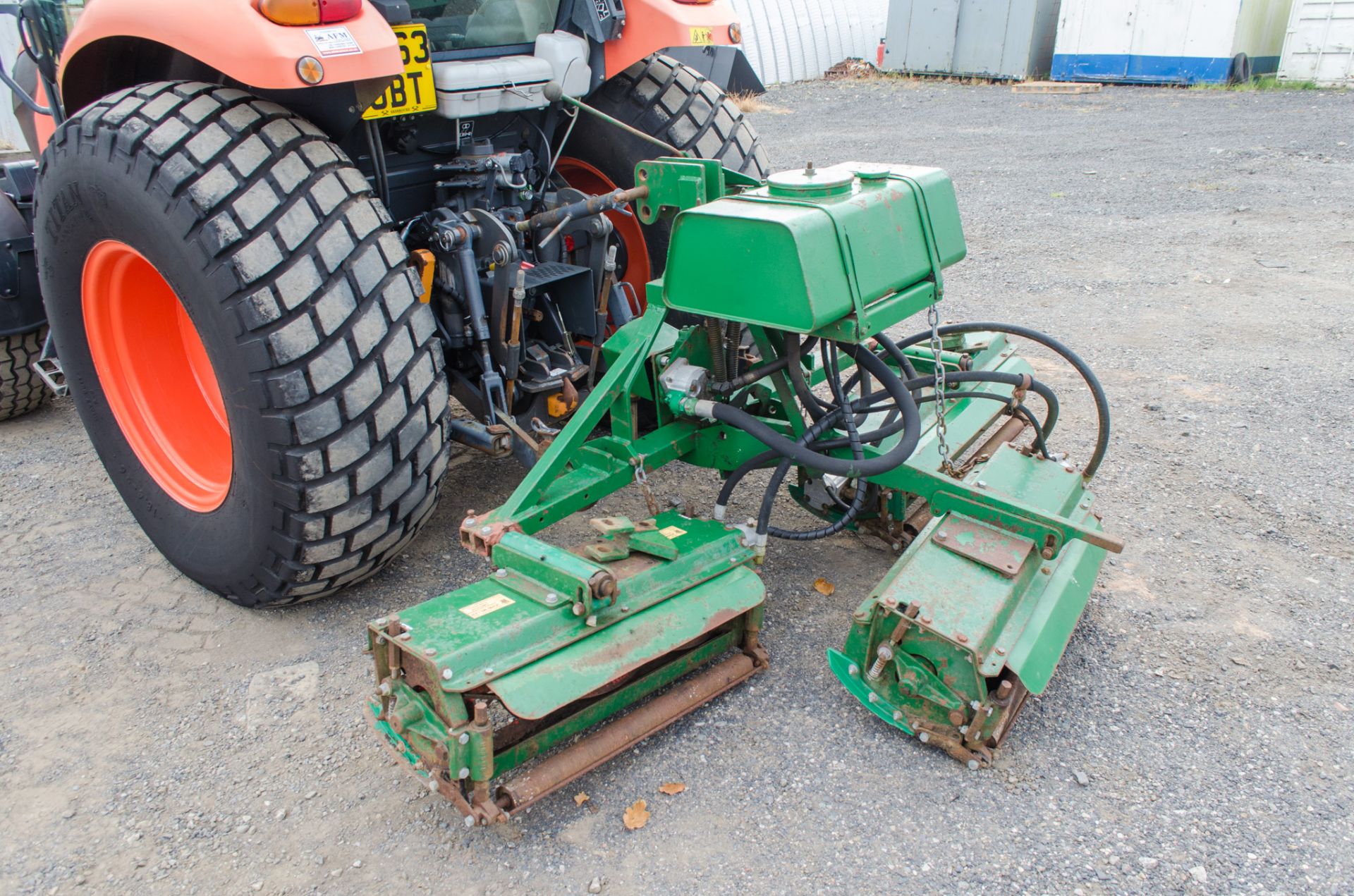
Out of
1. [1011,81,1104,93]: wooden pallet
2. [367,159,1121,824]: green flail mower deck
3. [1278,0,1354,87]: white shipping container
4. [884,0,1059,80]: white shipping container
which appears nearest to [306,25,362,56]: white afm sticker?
[367,159,1121,824]: green flail mower deck

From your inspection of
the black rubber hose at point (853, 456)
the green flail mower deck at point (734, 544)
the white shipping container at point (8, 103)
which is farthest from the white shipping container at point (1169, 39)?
the black rubber hose at point (853, 456)

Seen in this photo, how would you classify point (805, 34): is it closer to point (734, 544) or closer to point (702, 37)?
point (702, 37)

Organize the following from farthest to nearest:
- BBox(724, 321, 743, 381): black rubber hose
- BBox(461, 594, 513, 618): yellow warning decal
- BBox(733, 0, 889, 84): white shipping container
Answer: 1. BBox(733, 0, 889, 84): white shipping container
2. BBox(724, 321, 743, 381): black rubber hose
3. BBox(461, 594, 513, 618): yellow warning decal

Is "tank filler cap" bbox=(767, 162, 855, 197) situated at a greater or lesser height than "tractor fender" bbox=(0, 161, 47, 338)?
greater

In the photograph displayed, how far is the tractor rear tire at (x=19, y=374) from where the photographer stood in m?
3.66

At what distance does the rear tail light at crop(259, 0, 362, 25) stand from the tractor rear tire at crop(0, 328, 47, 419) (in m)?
2.23

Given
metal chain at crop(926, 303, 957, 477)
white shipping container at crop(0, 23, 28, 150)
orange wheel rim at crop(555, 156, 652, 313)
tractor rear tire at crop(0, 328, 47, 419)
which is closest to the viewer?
metal chain at crop(926, 303, 957, 477)

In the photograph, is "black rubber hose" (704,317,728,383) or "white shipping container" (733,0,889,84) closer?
"black rubber hose" (704,317,728,383)

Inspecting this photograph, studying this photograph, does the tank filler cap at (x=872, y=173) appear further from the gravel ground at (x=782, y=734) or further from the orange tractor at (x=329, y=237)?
the gravel ground at (x=782, y=734)

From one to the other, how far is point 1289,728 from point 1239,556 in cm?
78

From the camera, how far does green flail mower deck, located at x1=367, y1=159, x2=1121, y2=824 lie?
1978 millimetres

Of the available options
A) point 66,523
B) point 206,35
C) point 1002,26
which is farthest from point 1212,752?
point 1002,26

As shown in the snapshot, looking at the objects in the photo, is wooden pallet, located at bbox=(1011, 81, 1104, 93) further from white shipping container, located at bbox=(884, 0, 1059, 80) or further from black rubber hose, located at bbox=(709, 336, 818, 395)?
black rubber hose, located at bbox=(709, 336, 818, 395)

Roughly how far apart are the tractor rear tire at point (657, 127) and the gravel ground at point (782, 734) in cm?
107
